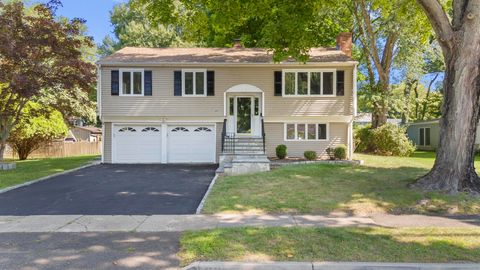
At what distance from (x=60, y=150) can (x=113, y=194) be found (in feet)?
71.5

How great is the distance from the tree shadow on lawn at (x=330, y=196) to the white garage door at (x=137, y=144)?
792cm

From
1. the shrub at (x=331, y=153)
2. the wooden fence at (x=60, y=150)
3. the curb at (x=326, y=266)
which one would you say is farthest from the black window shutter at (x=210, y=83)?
the wooden fence at (x=60, y=150)

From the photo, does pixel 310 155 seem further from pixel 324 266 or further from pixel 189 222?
pixel 324 266

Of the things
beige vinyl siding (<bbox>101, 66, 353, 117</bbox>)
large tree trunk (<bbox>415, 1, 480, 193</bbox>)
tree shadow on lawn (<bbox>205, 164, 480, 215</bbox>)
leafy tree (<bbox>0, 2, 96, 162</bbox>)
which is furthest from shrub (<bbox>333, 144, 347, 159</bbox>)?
leafy tree (<bbox>0, 2, 96, 162</bbox>)

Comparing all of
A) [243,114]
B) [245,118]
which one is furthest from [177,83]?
[245,118]

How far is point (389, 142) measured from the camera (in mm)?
21578

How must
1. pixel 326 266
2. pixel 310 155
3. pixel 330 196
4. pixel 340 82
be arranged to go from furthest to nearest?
pixel 340 82 < pixel 310 155 < pixel 330 196 < pixel 326 266

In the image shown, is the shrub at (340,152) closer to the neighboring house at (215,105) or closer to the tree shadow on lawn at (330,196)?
the neighboring house at (215,105)

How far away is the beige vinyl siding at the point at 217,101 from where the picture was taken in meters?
18.4

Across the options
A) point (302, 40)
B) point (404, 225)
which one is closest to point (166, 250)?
point (404, 225)

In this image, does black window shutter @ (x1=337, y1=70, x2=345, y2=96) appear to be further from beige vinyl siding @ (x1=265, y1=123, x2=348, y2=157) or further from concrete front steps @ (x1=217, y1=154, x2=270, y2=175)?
concrete front steps @ (x1=217, y1=154, x2=270, y2=175)

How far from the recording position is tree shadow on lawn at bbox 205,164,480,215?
847cm

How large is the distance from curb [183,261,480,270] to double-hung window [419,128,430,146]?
98.8ft

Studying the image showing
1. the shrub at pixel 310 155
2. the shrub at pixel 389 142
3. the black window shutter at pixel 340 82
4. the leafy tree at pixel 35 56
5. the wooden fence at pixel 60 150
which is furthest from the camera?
the wooden fence at pixel 60 150
